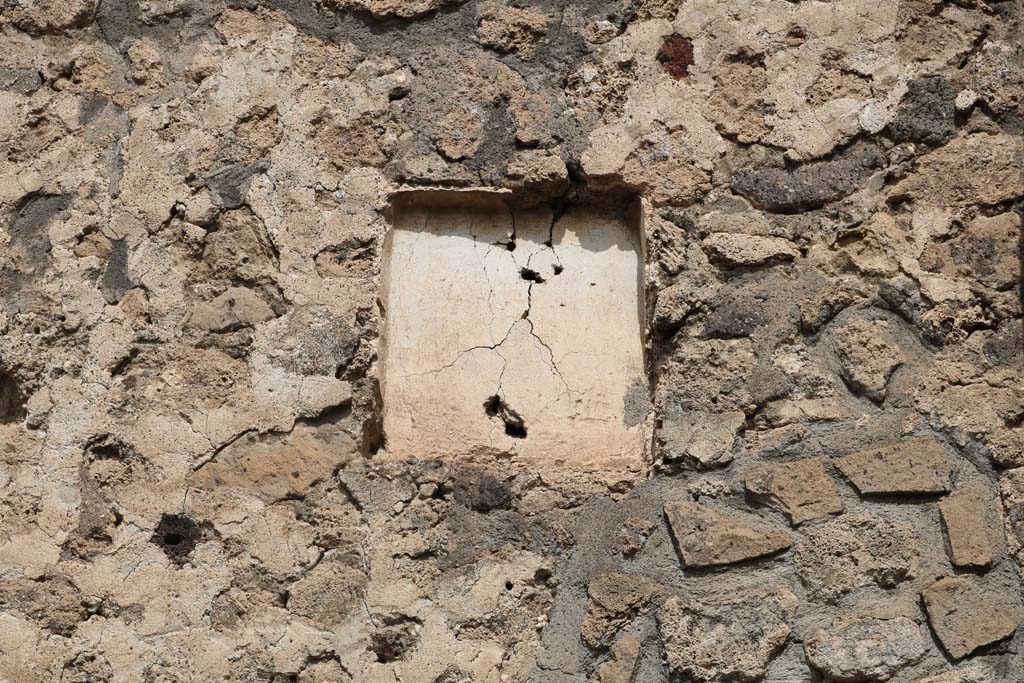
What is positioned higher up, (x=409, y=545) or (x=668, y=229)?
(x=668, y=229)

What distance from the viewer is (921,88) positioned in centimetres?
285

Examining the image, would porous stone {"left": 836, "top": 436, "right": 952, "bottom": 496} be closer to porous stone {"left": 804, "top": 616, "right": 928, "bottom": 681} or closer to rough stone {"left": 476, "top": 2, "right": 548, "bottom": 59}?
porous stone {"left": 804, "top": 616, "right": 928, "bottom": 681}

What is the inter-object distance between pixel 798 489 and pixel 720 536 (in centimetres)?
19

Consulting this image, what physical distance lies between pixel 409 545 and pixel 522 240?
0.74 m

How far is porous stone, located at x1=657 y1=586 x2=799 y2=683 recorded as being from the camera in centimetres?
261

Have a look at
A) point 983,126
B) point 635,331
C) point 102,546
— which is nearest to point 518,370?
point 635,331

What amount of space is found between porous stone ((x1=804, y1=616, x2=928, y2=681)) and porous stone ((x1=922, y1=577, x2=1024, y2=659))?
50 millimetres

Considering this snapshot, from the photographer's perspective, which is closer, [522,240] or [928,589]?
[928,589]

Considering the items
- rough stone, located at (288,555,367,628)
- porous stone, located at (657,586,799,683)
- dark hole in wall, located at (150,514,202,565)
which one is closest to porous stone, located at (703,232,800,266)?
porous stone, located at (657,586,799,683)

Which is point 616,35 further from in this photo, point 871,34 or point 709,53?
point 871,34

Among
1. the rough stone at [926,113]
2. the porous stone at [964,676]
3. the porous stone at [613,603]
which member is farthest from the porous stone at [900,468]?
the rough stone at [926,113]

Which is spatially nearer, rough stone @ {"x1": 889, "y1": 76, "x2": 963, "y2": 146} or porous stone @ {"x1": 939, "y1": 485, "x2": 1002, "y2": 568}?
porous stone @ {"x1": 939, "y1": 485, "x2": 1002, "y2": 568}

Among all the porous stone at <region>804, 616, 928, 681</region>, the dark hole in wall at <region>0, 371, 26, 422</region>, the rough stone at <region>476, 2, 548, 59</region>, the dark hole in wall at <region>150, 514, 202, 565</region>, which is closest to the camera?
the porous stone at <region>804, 616, 928, 681</region>

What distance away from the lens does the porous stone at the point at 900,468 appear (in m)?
2.66
